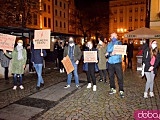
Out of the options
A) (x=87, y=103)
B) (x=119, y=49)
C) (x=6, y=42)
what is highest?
(x=6, y=42)

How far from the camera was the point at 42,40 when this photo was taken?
897cm

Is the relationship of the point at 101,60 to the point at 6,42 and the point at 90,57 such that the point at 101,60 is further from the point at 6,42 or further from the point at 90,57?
the point at 6,42

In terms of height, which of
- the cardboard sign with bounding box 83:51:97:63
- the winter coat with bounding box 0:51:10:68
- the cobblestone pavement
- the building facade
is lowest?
the cobblestone pavement

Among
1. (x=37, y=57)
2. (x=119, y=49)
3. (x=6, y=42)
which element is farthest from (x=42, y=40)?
(x=119, y=49)

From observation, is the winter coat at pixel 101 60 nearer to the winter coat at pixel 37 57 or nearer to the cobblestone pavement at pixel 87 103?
the cobblestone pavement at pixel 87 103

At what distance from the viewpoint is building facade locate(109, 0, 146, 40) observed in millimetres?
81250

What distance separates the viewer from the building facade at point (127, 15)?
81250 millimetres

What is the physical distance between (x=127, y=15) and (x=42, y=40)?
78583 millimetres

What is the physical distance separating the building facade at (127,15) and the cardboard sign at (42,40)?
7405cm

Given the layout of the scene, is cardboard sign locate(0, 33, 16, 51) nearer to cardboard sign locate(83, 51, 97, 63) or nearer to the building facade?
cardboard sign locate(83, 51, 97, 63)

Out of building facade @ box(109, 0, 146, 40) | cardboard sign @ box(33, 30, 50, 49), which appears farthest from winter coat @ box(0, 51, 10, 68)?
building facade @ box(109, 0, 146, 40)

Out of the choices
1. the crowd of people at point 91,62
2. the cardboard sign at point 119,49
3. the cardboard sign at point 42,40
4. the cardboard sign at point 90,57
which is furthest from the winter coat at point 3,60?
the cardboard sign at point 119,49

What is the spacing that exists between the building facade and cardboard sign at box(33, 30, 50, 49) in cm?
7405

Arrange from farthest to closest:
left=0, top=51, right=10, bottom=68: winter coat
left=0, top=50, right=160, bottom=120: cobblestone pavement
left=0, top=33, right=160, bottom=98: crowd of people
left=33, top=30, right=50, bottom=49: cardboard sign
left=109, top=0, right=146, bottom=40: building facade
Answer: left=109, top=0, right=146, bottom=40: building facade < left=0, top=51, right=10, bottom=68: winter coat < left=33, top=30, right=50, bottom=49: cardboard sign < left=0, top=33, right=160, bottom=98: crowd of people < left=0, top=50, right=160, bottom=120: cobblestone pavement
